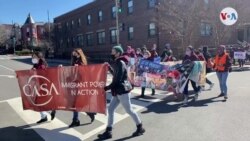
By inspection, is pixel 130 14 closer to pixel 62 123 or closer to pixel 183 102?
pixel 183 102

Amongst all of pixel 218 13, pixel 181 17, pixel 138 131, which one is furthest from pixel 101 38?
pixel 138 131

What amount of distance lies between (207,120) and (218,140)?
1.59 metres

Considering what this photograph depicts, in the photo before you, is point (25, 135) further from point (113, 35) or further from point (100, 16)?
point (100, 16)

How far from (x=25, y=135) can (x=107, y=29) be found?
3295 cm

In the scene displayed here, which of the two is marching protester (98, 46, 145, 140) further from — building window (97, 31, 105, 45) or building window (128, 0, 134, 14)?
building window (97, 31, 105, 45)

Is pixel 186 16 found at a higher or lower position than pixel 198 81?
higher

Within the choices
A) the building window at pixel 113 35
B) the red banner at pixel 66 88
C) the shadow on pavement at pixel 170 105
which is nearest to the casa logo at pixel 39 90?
the red banner at pixel 66 88

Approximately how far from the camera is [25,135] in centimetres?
740

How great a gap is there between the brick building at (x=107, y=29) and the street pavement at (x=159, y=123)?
20.8 m

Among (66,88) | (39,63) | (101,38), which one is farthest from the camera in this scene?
(101,38)

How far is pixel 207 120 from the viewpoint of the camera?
8086 mm

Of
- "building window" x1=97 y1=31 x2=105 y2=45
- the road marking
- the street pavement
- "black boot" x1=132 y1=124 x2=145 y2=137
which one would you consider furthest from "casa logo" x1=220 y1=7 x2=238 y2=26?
"building window" x1=97 y1=31 x2=105 y2=45

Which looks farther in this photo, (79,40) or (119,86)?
(79,40)

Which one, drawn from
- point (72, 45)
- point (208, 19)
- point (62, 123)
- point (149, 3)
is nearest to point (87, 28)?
point (72, 45)
